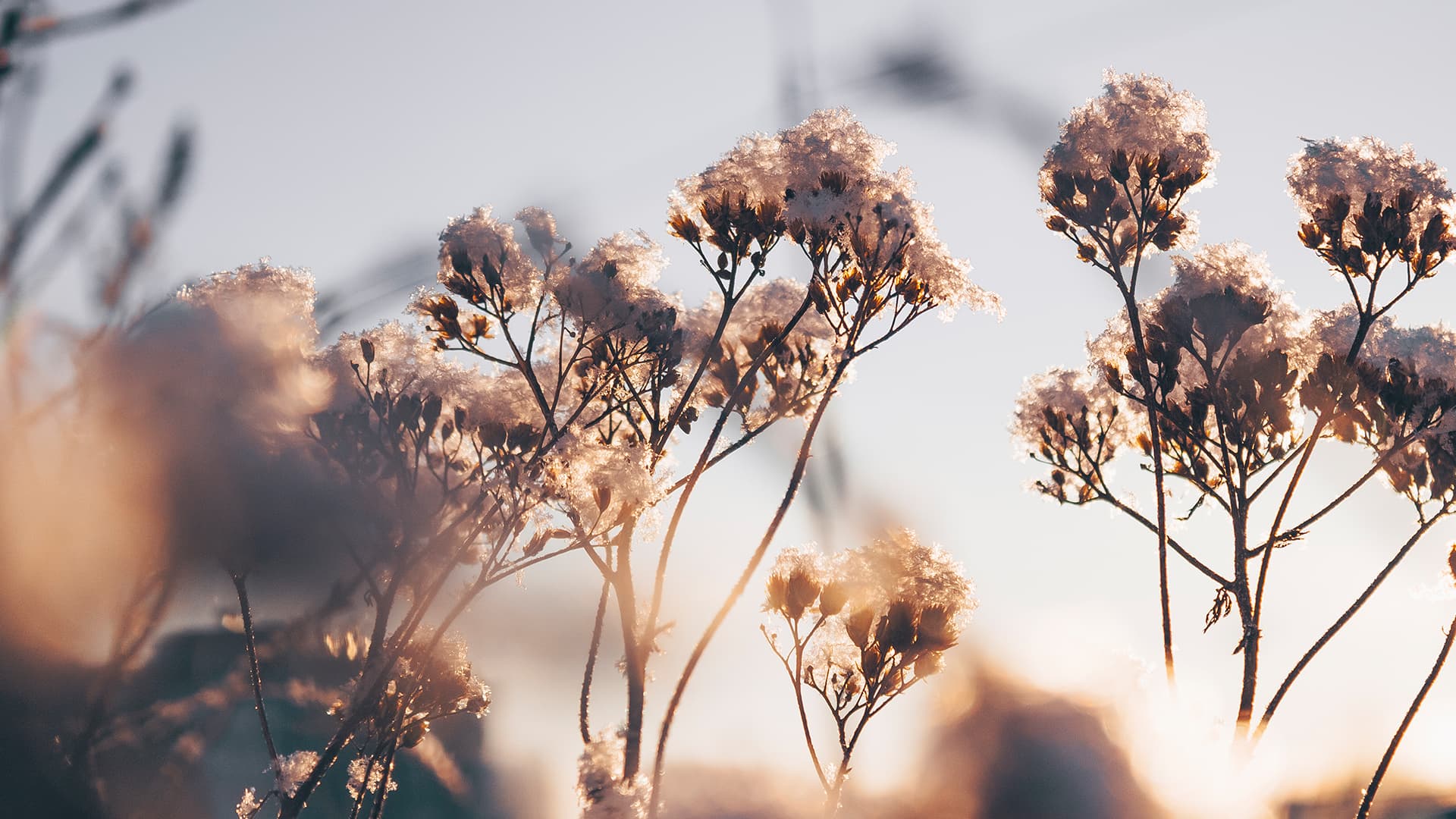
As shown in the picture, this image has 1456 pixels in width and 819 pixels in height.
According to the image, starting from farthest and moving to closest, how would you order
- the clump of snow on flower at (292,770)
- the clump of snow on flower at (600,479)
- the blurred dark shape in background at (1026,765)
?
the clump of snow on flower at (292,770)
the clump of snow on flower at (600,479)
the blurred dark shape in background at (1026,765)

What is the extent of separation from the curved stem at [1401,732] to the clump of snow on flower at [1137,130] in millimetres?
3457

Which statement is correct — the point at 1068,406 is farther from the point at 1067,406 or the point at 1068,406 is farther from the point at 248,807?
the point at 248,807

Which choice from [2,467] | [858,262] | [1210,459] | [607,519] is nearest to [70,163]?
[2,467]

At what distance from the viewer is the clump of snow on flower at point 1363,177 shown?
6.83 meters

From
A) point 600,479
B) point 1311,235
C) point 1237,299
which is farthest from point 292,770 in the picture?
point 1311,235

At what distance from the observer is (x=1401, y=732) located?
6.40 m

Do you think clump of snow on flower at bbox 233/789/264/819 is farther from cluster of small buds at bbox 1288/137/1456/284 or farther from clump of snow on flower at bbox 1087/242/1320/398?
cluster of small buds at bbox 1288/137/1456/284

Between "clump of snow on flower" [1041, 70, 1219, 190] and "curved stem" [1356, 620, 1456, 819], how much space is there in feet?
11.3

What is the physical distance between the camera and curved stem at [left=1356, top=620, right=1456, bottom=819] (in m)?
6.13

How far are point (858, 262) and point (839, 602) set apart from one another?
2044 mm

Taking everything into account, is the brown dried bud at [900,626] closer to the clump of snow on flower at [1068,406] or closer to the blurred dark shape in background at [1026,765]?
the blurred dark shape in background at [1026,765]

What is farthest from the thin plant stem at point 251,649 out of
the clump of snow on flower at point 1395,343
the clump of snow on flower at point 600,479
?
Answer: the clump of snow on flower at point 1395,343

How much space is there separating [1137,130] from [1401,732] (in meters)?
4.15

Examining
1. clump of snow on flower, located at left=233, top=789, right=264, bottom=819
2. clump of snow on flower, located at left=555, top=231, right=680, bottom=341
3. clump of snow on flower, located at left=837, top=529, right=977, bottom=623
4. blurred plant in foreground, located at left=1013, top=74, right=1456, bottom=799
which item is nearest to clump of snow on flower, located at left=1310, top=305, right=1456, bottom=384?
blurred plant in foreground, located at left=1013, top=74, right=1456, bottom=799
